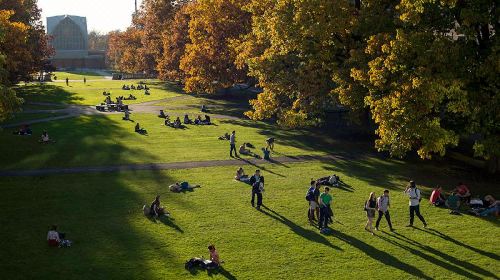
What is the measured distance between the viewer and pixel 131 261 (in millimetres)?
16297

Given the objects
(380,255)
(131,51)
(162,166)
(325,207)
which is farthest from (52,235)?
(131,51)

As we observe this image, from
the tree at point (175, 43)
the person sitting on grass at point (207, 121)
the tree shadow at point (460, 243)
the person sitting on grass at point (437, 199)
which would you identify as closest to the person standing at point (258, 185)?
the tree shadow at point (460, 243)

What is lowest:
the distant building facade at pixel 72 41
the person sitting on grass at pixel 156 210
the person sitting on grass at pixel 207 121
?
the person sitting on grass at pixel 156 210

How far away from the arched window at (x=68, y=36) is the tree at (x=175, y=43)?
343ft

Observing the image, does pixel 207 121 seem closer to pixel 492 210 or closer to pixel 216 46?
pixel 216 46

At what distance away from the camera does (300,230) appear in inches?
764

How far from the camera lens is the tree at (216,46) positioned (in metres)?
56.1

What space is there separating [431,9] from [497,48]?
14.5 feet

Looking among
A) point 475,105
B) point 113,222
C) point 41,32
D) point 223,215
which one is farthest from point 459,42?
point 41,32

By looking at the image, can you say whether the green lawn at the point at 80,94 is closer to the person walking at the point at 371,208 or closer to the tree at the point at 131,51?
the tree at the point at 131,51

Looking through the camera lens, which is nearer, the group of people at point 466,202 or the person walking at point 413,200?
the person walking at point 413,200

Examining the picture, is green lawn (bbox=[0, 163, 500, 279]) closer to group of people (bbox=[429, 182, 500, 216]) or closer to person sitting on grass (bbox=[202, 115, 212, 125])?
group of people (bbox=[429, 182, 500, 216])

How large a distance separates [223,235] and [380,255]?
5.81m

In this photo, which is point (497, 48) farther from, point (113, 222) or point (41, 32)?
point (41, 32)
